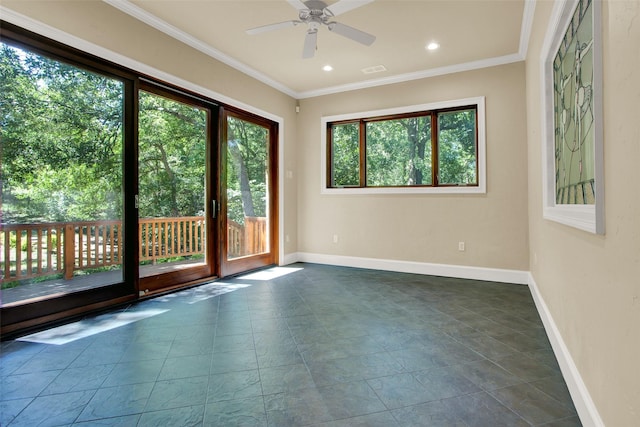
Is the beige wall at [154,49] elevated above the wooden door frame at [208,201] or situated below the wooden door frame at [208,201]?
above

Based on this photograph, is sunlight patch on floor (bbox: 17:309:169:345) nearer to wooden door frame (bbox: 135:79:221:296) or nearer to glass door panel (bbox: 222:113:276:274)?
wooden door frame (bbox: 135:79:221:296)

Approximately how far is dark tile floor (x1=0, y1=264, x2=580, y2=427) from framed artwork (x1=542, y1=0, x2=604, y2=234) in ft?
3.08

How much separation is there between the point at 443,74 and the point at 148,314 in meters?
4.52

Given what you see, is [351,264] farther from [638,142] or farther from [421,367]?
[638,142]

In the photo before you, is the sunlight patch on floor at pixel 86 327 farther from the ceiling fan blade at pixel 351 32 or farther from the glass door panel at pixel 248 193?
the ceiling fan blade at pixel 351 32

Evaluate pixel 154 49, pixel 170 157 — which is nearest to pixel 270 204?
pixel 170 157

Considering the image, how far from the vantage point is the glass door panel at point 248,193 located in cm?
449

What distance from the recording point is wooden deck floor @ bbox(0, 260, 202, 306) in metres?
2.51

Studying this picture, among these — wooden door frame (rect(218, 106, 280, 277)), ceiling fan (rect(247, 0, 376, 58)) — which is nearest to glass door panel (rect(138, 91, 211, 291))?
wooden door frame (rect(218, 106, 280, 277))

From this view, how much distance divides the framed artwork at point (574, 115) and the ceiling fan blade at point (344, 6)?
146 centimetres

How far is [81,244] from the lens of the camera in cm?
294

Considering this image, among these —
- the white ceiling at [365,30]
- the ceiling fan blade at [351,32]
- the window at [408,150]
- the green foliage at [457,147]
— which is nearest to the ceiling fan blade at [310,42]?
the ceiling fan blade at [351,32]

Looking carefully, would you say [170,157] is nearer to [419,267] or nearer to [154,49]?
[154,49]

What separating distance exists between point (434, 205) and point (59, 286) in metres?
4.22
